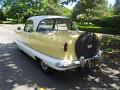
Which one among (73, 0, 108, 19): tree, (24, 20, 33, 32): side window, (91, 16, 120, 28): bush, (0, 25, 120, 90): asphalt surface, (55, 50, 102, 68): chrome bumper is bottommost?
(0, 25, 120, 90): asphalt surface

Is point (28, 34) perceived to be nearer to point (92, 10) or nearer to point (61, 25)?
point (61, 25)

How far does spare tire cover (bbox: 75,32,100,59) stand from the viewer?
597cm

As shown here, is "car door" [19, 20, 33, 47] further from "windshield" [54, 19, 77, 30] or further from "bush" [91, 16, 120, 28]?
"bush" [91, 16, 120, 28]

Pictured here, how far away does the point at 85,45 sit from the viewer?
6.04 meters

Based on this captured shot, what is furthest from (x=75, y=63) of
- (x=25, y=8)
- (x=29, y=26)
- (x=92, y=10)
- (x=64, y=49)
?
(x=25, y=8)

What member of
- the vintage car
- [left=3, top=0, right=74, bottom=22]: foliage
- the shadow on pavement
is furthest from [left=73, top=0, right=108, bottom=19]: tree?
the vintage car

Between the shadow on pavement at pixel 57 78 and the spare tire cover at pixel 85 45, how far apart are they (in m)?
0.74

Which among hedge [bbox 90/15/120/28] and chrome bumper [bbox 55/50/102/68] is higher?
hedge [bbox 90/15/120/28]

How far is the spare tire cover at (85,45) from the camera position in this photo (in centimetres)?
597

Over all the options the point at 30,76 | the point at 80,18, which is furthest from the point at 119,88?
the point at 80,18

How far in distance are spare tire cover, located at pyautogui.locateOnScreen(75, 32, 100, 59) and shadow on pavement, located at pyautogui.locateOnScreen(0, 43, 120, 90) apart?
2.43 feet

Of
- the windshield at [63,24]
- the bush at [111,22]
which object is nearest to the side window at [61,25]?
the windshield at [63,24]

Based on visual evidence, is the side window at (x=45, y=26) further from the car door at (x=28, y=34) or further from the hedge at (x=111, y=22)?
the hedge at (x=111, y=22)

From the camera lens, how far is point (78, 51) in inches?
236
